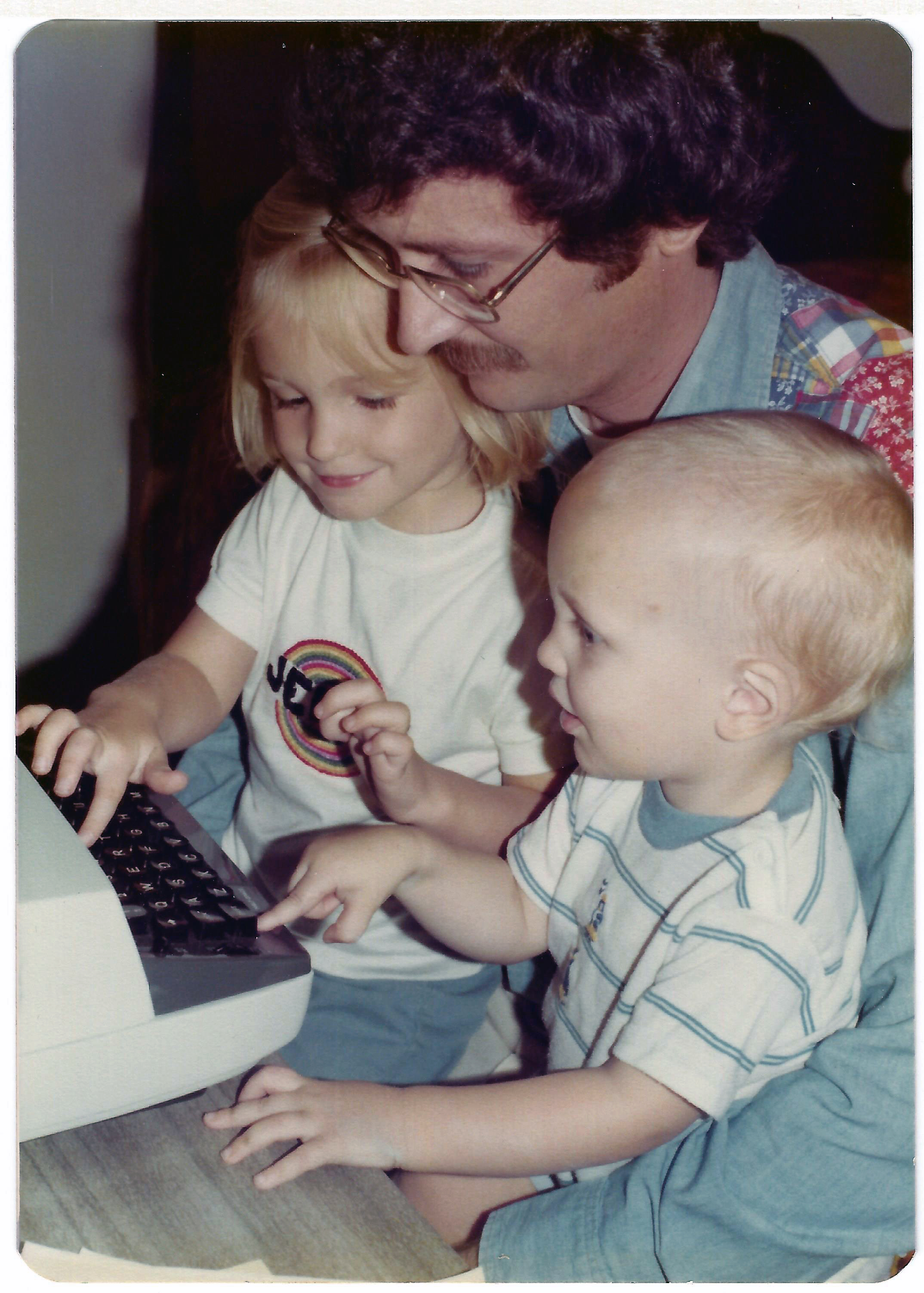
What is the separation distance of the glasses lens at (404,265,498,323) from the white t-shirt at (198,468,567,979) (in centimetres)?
13

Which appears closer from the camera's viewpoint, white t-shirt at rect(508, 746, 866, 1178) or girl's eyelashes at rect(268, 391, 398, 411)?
white t-shirt at rect(508, 746, 866, 1178)

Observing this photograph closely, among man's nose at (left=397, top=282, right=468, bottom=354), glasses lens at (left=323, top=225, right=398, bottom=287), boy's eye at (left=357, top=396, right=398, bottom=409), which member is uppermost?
glasses lens at (left=323, top=225, right=398, bottom=287)

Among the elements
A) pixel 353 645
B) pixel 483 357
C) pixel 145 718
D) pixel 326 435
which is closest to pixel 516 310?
pixel 483 357

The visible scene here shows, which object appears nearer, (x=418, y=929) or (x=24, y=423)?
(x=24, y=423)

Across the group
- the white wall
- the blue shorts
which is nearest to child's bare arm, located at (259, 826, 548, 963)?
the blue shorts

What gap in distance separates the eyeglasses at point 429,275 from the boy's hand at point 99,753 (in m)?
0.31

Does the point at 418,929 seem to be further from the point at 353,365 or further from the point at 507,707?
the point at 353,365

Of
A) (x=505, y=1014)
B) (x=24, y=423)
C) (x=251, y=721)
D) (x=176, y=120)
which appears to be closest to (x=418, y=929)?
(x=505, y=1014)

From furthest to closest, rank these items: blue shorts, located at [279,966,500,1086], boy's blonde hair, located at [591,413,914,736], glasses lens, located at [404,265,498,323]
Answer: blue shorts, located at [279,966,500,1086], glasses lens, located at [404,265,498,323], boy's blonde hair, located at [591,413,914,736]

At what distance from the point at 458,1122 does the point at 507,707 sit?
254 millimetres

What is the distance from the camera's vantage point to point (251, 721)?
824mm

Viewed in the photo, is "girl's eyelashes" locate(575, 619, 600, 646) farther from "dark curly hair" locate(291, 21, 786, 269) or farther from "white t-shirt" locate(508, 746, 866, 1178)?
"dark curly hair" locate(291, 21, 786, 269)

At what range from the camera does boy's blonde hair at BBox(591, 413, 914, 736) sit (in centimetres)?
55

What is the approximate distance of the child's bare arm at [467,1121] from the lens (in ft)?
1.89
